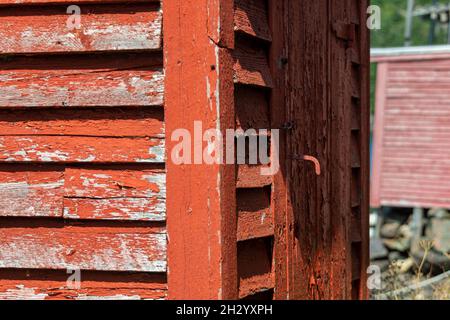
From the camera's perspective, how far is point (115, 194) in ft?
12.8

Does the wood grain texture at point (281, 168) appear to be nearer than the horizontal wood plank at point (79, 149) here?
No

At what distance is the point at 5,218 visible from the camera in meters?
4.04

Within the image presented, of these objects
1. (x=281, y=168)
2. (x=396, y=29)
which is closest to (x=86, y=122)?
(x=281, y=168)

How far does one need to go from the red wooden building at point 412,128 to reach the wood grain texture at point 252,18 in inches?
609

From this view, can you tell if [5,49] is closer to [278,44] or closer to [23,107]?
[23,107]

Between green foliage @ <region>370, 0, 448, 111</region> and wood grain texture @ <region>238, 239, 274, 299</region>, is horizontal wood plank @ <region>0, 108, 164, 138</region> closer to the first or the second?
wood grain texture @ <region>238, 239, 274, 299</region>

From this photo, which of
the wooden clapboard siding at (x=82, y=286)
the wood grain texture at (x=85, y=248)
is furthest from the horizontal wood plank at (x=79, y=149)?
the wooden clapboard siding at (x=82, y=286)

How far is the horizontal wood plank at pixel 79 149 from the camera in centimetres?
385

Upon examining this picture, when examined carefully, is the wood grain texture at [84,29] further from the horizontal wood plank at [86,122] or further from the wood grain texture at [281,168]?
the wood grain texture at [281,168]

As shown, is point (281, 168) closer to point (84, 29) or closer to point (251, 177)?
point (251, 177)

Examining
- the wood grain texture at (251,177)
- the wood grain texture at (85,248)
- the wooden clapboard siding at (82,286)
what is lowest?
the wooden clapboard siding at (82,286)

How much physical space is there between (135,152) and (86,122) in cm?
28
